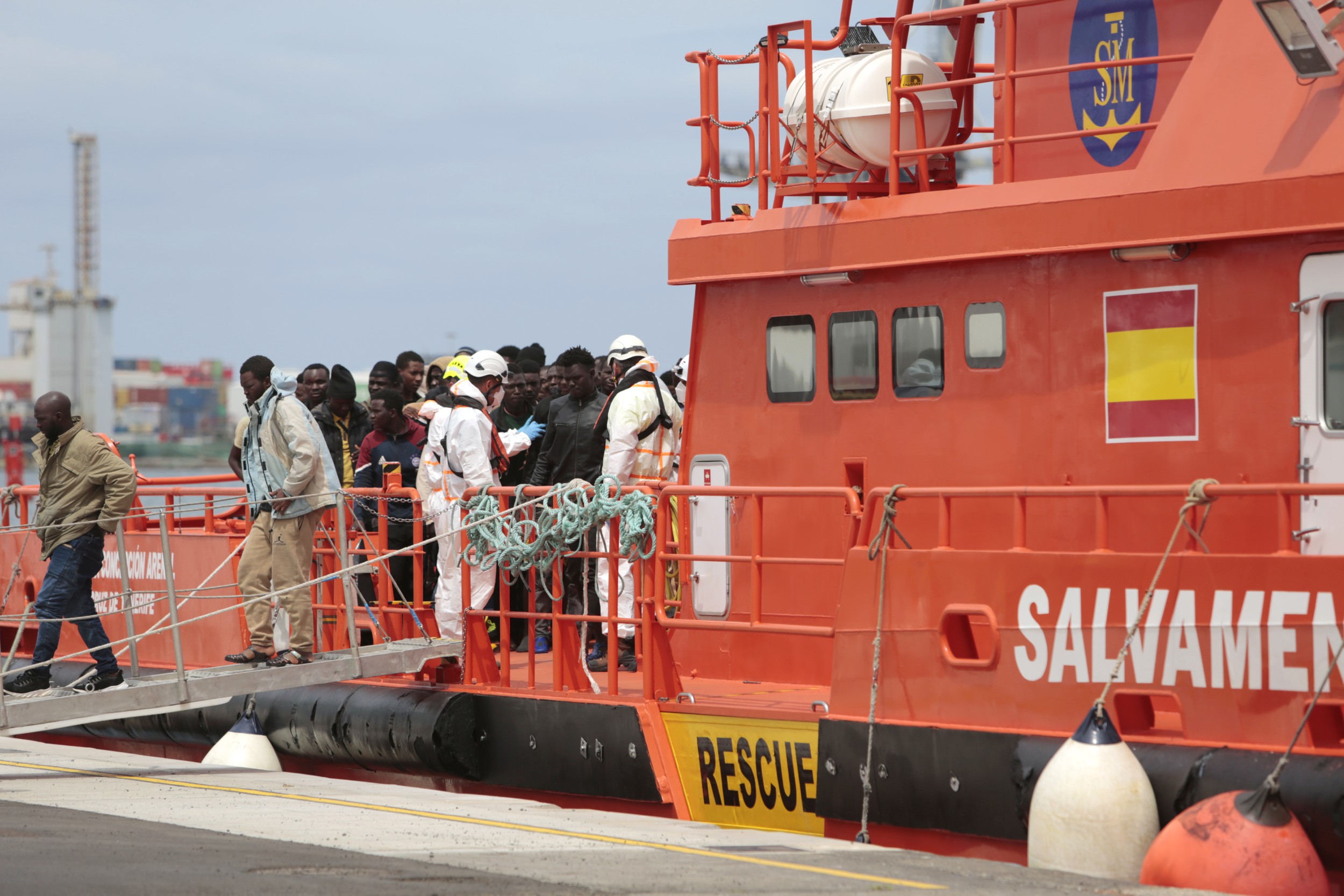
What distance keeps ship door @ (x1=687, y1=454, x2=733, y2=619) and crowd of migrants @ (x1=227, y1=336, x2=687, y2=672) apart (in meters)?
0.37

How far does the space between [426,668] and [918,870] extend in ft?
13.7

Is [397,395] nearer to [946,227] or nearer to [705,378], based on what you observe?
[705,378]

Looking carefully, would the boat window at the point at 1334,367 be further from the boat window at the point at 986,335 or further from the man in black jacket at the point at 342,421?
the man in black jacket at the point at 342,421

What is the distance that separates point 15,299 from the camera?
129 metres

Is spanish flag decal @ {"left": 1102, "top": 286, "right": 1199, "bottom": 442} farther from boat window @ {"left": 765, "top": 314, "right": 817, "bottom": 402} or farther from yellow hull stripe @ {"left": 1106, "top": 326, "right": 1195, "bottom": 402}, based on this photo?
boat window @ {"left": 765, "top": 314, "right": 817, "bottom": 402}

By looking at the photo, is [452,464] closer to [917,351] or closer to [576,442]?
[576,442]

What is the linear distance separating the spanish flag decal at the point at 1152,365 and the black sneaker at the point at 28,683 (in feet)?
19.0

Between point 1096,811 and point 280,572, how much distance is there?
15.0ft

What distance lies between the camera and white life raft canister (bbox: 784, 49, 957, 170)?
8.08 m

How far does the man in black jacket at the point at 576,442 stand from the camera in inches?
389

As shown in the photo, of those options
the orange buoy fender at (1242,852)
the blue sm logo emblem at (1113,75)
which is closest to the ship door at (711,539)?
the blue sm logo emblem at (1113,75)

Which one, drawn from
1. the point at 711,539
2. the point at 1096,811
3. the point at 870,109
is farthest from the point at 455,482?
the point at 1096,811

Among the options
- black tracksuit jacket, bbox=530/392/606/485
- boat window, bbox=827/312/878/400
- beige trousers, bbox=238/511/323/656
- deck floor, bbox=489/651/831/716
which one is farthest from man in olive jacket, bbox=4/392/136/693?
boat window, bbox=827/312/878/400

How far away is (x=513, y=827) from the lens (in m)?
6.70
